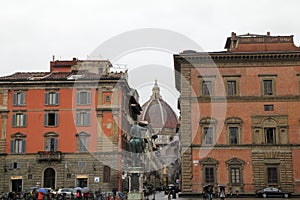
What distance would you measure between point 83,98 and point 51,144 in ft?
20.9

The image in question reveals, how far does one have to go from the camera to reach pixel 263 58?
47.7 meters

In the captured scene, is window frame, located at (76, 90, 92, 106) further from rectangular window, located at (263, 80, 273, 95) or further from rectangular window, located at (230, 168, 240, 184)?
rectangular window, located at (263, 80, 273, 95)

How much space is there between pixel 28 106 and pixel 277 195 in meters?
29.5

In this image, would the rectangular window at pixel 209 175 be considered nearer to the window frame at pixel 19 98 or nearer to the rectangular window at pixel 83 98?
the rectangular window at pixel 83 98

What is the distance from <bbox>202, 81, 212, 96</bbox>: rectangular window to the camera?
47625mm

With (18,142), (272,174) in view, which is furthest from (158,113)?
(272,174)

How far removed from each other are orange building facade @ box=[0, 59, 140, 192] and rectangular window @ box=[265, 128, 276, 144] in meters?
16.9

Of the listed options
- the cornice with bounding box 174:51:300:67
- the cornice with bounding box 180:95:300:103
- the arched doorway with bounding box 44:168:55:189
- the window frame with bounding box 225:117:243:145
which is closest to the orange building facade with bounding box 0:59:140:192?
the arched doorway with bounding box 44:168:55:189

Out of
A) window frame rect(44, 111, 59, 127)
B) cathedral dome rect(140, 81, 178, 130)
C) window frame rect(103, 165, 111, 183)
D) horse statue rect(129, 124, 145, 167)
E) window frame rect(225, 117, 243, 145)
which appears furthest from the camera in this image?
cathedral dome rect(140, 81, 178, 130)

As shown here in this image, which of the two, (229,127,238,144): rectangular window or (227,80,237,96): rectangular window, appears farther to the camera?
(227,80,237,96): rectangular window

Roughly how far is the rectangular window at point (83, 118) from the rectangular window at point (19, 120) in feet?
20.6

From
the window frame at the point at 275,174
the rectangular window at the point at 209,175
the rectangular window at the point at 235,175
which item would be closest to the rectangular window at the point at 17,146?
the rectangular window at the point at 209,175

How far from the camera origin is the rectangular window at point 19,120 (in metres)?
56.0

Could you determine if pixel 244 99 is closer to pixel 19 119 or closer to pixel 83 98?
pixel 83 98
